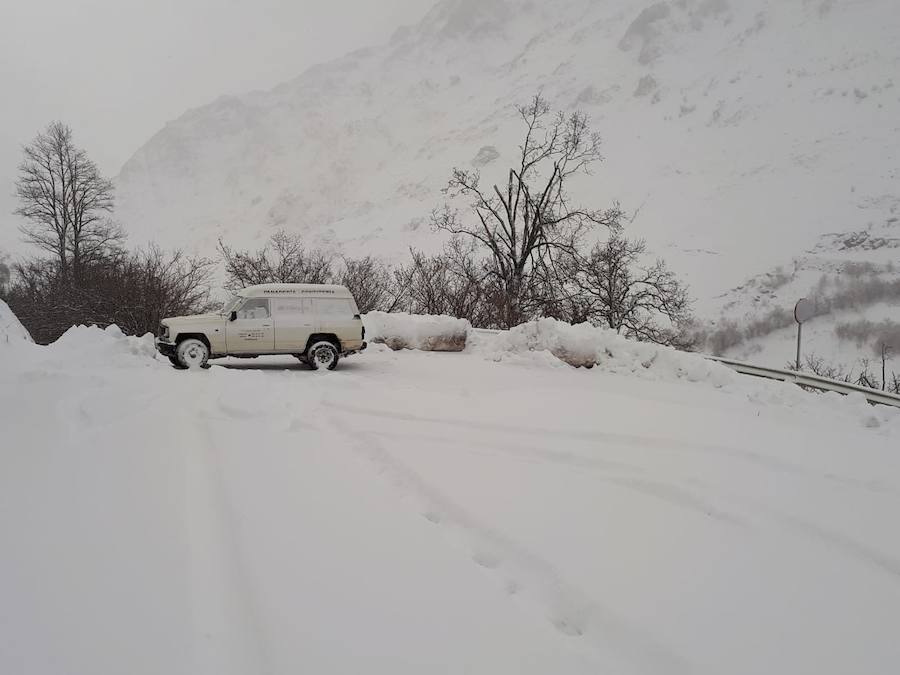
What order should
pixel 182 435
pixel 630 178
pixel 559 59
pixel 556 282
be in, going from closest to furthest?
1. pixel 182 435
2. pixel 556 282
3. pixel 630 178
4. pixel 559 59

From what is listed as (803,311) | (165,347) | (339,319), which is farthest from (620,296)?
(165,347)

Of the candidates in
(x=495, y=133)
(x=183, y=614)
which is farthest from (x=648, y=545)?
(x=495, y=133)

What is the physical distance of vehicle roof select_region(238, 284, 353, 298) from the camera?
1141cm

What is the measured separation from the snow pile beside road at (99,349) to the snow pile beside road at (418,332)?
5256 millimetres

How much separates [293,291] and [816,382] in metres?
10.6

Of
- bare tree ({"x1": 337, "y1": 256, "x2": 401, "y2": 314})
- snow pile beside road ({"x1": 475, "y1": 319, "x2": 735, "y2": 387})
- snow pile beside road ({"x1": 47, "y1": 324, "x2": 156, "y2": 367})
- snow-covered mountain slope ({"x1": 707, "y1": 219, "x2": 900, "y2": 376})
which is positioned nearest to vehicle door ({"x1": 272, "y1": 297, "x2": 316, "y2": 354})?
snow pile beside road ({"x1": 47, "y1": 324, "x2": 156, "y2": 367})

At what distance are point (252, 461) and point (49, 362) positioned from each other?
5.67 m

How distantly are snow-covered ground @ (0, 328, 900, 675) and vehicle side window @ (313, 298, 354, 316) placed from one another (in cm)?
510

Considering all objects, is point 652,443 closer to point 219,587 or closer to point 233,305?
point 219,587

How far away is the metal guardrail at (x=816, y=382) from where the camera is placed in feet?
27.6

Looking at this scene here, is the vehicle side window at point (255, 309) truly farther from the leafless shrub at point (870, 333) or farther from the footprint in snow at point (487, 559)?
the leafless shrub at point (870, 333)

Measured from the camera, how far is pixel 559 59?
17162 centimetres

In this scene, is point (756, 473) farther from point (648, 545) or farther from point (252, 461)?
point (252, 461)

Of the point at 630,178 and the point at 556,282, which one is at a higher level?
the point at 630,178
